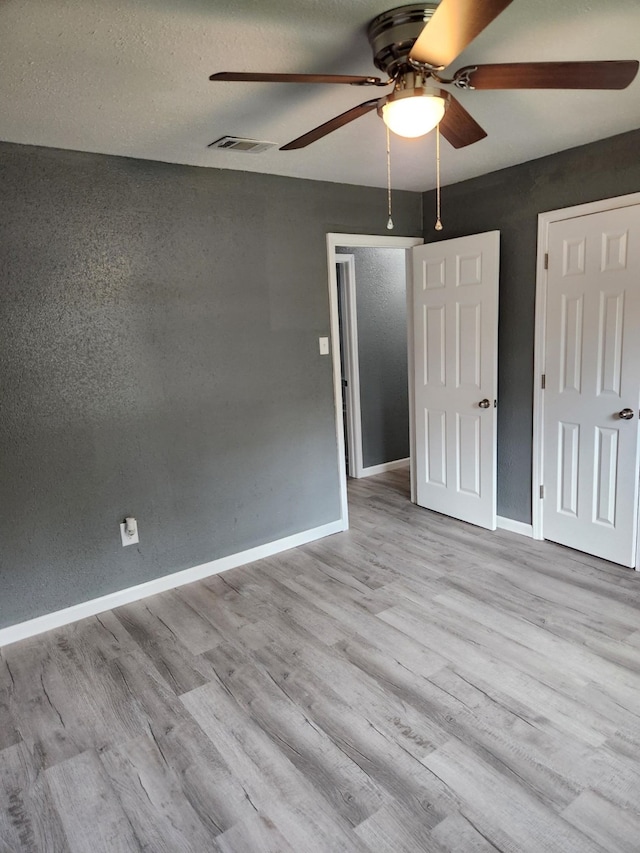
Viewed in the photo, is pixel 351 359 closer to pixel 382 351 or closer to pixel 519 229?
pixel 382 351

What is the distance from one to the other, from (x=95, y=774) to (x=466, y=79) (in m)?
2.57

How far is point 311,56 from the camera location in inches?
72.2

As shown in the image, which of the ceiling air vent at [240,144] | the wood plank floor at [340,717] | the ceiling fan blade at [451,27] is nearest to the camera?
the ceiling fan blade at [451,27]

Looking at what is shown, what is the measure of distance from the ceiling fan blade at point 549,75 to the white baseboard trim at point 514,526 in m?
2.77

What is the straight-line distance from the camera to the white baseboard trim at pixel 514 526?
371cm

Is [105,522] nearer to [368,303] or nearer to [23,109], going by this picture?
[23,109]

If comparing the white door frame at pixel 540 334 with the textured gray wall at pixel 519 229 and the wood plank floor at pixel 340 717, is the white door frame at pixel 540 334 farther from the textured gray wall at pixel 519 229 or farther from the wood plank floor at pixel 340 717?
the wood plank floor at pixel 340 717

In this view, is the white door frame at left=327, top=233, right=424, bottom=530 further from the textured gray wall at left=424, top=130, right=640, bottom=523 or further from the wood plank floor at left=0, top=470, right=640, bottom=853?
the wood plank floor at left=0, top=470, right=640, bottom=853

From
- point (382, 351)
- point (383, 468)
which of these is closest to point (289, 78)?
point (382, 351)

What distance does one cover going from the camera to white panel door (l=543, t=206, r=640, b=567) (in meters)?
2.99

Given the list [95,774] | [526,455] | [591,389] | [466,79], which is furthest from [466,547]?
[466,79]

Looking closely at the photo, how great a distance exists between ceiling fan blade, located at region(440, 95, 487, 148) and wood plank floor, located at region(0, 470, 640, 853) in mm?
2141

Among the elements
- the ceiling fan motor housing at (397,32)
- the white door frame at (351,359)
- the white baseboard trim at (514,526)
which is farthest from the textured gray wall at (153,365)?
the ceiling fan motor housing at (397,32)

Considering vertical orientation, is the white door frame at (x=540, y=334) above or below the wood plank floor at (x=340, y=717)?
above
